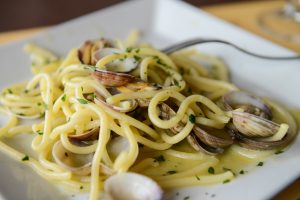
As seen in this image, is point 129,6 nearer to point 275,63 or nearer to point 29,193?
point 275,63

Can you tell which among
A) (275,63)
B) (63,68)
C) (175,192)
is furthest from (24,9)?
(175,192)

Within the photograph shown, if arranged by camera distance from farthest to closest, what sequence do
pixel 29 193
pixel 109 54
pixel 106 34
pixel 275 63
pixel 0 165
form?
pixel 106 34 → pixel 275 63 → pixel 109 54 → pixel 0 165 → pixel 29 193

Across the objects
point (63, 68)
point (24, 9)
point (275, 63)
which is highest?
point (275, 63)

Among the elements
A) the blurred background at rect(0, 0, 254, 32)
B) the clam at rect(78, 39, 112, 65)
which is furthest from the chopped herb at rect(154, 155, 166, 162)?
the blurred background at rect(0, 0, 254, 32)

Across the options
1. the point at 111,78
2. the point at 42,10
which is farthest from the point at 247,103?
the point at 42,10

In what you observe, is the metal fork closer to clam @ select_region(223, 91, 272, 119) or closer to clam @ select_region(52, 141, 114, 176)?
clam @ select_region(223, 91, 272, 119)

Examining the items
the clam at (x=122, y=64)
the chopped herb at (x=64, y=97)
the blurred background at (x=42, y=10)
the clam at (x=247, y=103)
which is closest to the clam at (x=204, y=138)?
the clam at (x=247, y=103)

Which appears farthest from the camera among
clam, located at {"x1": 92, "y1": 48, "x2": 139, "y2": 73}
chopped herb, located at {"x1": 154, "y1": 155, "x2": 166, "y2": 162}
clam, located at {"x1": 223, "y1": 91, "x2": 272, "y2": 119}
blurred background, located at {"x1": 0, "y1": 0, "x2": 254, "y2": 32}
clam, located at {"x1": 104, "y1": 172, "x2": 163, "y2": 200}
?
blurred background, located at {"x1": 0, "y1": 0, "x2": 254, "y2": 32}
